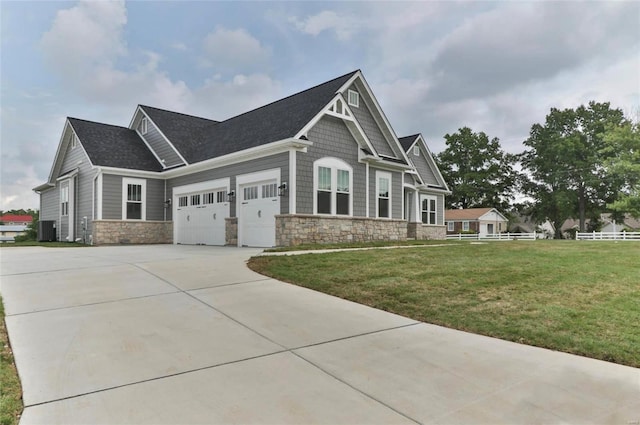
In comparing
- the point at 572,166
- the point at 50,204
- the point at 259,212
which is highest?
the point at 572,166

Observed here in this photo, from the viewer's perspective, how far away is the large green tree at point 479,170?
5038cm

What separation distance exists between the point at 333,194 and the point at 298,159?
6.81ft

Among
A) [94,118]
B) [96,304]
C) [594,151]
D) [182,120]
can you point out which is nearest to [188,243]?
[182,120]

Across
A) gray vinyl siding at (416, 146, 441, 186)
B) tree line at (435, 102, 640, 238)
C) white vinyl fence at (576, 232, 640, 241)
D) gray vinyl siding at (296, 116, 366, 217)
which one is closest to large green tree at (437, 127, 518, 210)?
tree line at (435, 102, 640, 238)

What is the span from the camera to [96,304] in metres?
5.63

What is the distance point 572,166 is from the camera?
45.5 meters

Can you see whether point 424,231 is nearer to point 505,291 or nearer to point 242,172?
point 242,172

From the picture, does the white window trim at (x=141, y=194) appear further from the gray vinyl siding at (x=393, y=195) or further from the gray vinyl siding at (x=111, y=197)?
the gray vinyl siding at (x=393, y=195)

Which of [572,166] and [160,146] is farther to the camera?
[572,166]

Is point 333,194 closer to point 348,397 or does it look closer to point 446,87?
point 446,87

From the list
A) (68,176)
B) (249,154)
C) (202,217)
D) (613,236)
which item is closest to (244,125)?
(249,154)

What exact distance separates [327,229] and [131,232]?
396 inches

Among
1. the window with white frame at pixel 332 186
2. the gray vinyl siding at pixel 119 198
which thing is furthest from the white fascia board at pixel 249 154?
the gray vinyl siding at pixel 119 198

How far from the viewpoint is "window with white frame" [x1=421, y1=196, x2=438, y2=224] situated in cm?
2467
